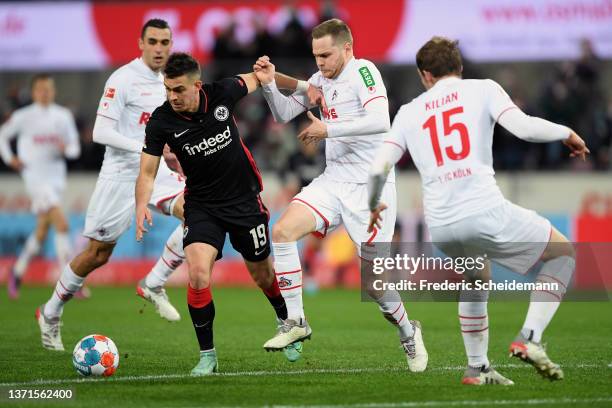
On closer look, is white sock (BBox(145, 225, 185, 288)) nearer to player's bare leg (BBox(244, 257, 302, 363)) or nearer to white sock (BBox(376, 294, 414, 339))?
player's bare leg (BBox(244, 257, 302, 363))

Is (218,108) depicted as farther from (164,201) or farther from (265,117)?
(265,117)

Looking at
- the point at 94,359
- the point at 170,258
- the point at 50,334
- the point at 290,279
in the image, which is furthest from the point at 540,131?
the point at 50,334

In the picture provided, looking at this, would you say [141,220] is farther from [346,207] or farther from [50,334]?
[50,334]

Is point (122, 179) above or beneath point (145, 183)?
beneath

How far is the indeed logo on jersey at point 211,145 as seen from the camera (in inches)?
331

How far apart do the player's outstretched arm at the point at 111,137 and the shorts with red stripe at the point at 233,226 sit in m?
1.67

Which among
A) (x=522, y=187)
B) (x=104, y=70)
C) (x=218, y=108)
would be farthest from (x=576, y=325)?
(x=104, y=70)

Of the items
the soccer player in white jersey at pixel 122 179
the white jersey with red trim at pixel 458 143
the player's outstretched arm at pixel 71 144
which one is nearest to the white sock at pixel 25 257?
the player's outstretched arm at pixel 71 144

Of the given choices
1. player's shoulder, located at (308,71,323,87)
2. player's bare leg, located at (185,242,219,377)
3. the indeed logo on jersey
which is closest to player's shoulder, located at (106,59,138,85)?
player's shoulder, located at (308,71,323,87)

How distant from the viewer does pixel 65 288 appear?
10.3m

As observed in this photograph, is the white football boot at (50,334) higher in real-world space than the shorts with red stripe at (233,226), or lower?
lower

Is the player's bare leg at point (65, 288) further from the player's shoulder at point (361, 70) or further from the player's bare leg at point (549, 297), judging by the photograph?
the player's bare leg at point (549, 297)

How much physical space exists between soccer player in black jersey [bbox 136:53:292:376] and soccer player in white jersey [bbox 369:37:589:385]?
61.8 inches

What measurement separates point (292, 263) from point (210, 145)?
3.67 ft
